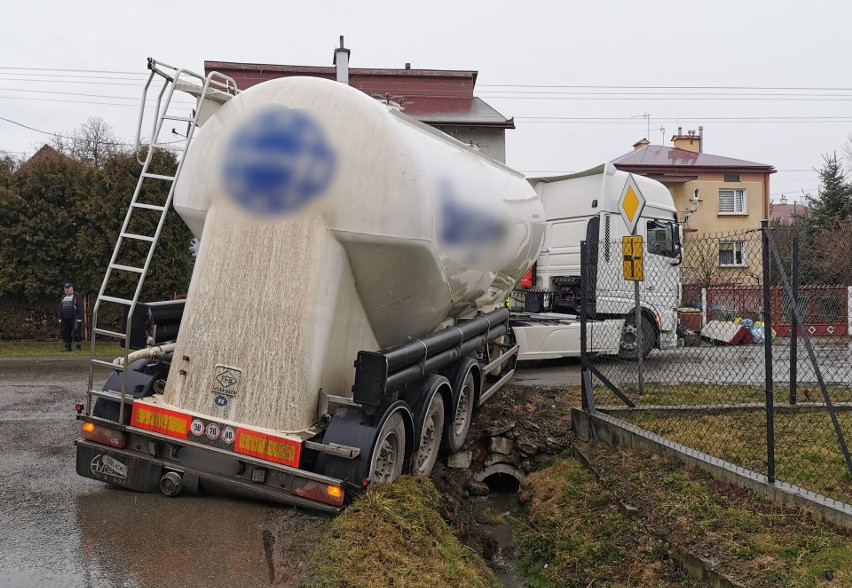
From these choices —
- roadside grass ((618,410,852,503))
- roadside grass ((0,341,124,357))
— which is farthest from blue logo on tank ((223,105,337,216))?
roadside grass ((0,341,124,357))

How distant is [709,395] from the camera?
8531mm

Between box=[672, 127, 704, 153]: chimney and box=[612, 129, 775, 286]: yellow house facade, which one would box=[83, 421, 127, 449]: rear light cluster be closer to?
box=[612, 129, 775, 286]: yellow house facade

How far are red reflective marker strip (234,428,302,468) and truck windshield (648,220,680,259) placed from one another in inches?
376

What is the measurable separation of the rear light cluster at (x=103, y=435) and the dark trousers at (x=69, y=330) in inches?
402

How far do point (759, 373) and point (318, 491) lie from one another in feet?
26.7

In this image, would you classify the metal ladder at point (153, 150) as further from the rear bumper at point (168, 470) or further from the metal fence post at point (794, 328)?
the metal fence post at point (794, 328)

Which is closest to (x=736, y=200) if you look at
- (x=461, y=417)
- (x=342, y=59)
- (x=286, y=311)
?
(x=342, y=59)

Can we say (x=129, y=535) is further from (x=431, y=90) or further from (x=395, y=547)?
(x=431, y=90)

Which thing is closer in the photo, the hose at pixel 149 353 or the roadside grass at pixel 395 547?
the roadside grass at pixel 395 547

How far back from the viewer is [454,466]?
7039mm

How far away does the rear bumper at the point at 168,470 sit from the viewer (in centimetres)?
438

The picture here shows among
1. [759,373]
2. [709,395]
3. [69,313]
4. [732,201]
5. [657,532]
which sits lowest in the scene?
[657,532]

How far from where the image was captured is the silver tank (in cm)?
468

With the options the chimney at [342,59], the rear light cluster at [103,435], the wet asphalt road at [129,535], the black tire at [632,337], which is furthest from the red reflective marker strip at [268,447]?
the chimney at [342,59]
